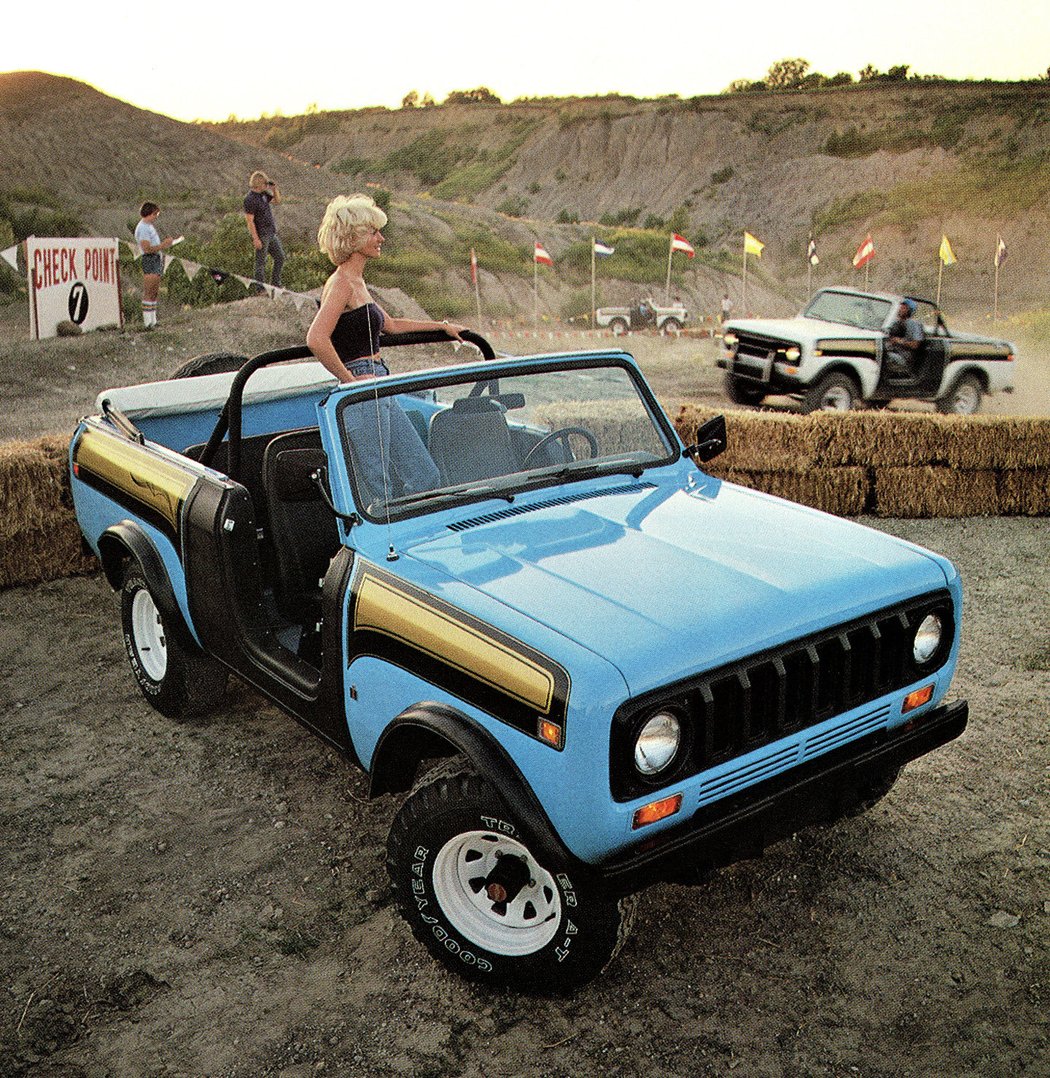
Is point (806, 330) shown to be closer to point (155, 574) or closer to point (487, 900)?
point (155, 574)

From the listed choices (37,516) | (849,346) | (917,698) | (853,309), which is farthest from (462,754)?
(853,309)

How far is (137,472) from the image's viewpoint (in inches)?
199

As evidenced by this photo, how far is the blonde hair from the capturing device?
491 centimetres

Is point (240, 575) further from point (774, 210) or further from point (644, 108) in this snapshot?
point (644, 108)

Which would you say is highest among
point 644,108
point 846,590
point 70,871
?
point 644,108

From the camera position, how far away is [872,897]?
12.6 feet

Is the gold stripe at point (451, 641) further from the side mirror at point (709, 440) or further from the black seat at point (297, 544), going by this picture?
the side mirror at point (709, 440)

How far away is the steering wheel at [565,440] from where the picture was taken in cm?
421

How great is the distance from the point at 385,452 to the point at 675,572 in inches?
46.7

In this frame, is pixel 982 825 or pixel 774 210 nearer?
pixel 982 825

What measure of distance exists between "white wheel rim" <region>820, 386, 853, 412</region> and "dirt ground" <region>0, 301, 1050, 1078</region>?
7699 millimetres

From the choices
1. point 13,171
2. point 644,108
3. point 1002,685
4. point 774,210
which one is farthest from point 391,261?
point 644,108

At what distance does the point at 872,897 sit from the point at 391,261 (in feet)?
98.8

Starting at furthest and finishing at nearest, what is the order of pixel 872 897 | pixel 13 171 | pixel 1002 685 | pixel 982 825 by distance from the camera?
pixel 13 171 < pixel 1002 685 < pixel 982 825 < pixel 872 897
